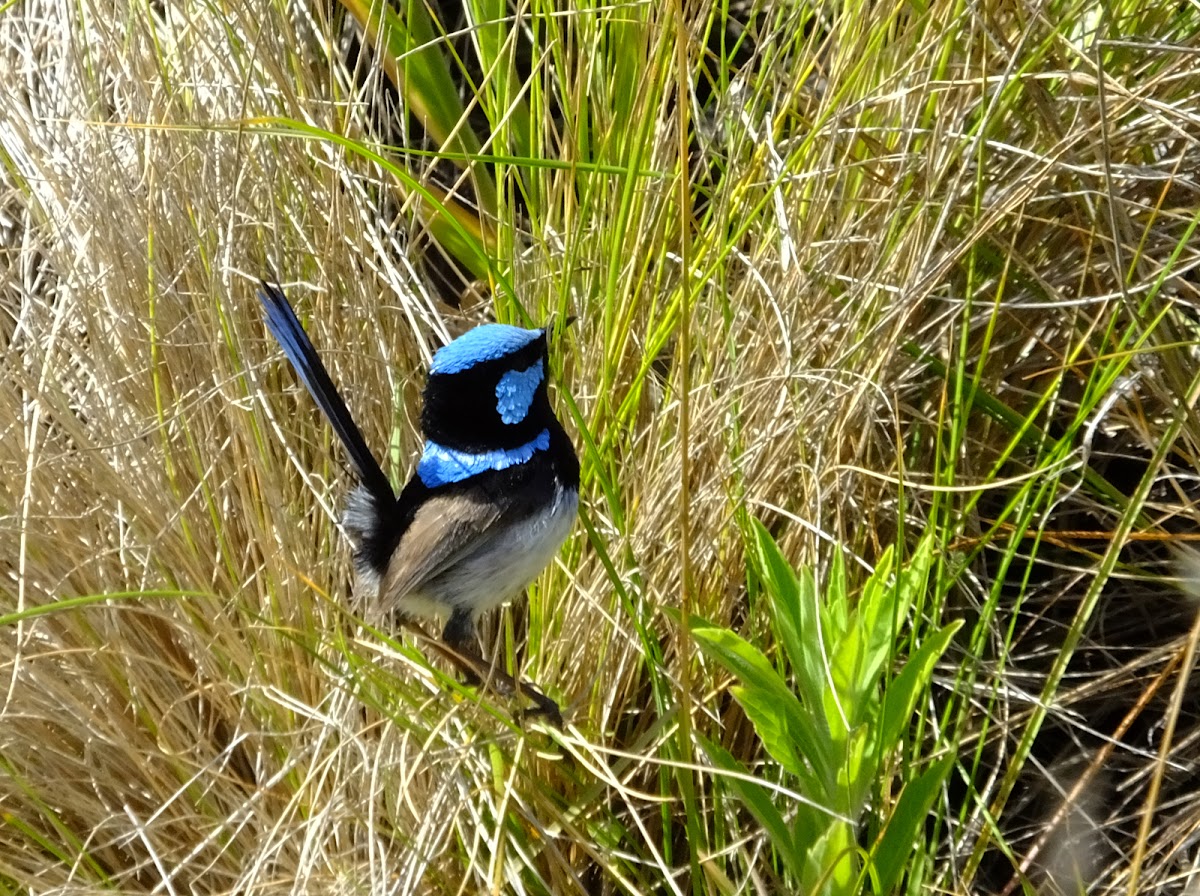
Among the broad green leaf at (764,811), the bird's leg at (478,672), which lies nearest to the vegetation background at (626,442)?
the bird's leg at (478,672)

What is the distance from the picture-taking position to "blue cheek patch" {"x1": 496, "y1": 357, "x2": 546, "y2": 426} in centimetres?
164

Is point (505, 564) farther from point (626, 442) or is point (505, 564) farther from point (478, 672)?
point (626, 442)

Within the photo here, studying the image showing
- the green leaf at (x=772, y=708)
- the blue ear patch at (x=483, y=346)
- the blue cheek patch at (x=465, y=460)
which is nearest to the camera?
the green leaf at (x=772, y=708)

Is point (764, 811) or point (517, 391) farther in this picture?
point (517, 391)

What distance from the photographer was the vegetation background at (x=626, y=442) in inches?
64.3

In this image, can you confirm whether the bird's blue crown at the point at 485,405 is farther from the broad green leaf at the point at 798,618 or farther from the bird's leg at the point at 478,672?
the broad green leaf at the point at 798,618

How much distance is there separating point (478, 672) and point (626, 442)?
39cm

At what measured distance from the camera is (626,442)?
1850 millimetres

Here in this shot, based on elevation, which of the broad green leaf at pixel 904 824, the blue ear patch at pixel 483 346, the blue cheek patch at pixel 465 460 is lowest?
the broad green leaf at pixel 904 824

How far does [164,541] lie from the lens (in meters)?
1.84

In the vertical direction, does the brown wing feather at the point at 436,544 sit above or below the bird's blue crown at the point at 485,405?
below

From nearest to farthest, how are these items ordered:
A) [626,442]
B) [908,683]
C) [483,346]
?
[908,683]
[483,346]
[626,442]

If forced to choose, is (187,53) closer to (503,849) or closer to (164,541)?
(164,541)

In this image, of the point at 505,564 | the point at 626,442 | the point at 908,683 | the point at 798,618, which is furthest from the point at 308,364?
the point at 908,683
